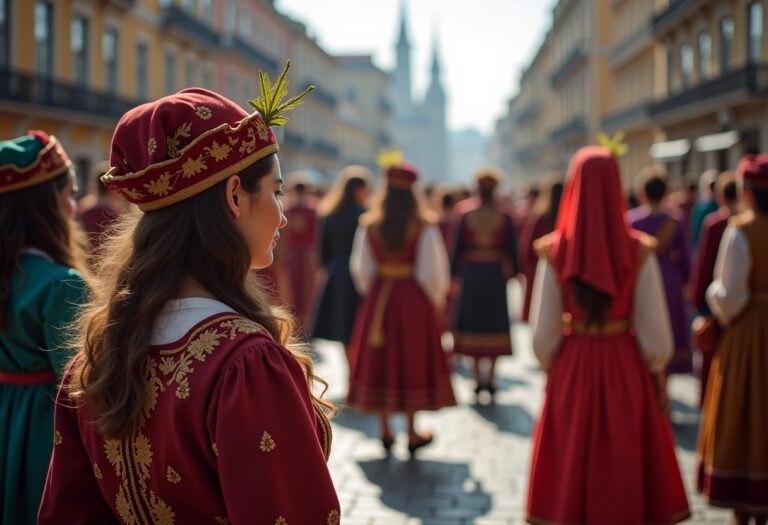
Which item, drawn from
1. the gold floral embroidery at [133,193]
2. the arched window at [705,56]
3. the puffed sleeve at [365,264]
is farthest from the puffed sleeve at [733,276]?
the arched window at [705,56]

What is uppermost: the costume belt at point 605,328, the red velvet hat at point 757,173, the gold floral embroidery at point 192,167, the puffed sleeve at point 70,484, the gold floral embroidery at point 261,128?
the red velvet hat at point 757,173

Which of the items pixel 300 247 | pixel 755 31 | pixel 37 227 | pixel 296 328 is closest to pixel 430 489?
pixel 296 328

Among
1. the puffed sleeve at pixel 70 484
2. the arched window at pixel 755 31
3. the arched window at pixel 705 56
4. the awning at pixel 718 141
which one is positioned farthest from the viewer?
the arched window at pixel 705 56

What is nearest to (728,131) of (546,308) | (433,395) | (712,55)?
(712,55)

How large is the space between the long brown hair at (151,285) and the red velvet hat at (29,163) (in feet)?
4.60

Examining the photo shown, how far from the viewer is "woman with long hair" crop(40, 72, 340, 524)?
1796 millimetres

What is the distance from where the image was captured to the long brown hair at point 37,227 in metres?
3.15

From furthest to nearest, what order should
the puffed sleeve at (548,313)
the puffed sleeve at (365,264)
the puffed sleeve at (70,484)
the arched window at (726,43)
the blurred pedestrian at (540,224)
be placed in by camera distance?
the arched window at (726,43) < the blurred pedestrian at (540,224) < the puffed sleeve at (365,264) < the puffed sleeve at (548,313) < the puffed sleeve at (70,484)

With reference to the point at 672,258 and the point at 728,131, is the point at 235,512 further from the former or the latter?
the point at 728,131

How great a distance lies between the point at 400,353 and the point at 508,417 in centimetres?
166

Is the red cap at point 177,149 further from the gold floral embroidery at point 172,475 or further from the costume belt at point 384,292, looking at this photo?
the costume belt at point 384,292

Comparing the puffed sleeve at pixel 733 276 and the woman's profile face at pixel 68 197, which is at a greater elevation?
the woman's profile face at pixel 68 197

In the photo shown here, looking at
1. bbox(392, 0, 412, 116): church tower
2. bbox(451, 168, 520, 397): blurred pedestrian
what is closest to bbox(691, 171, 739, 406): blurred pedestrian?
bbox(451, 168, 520, 397): blurred pedestrian

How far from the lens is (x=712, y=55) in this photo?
27484 mm
